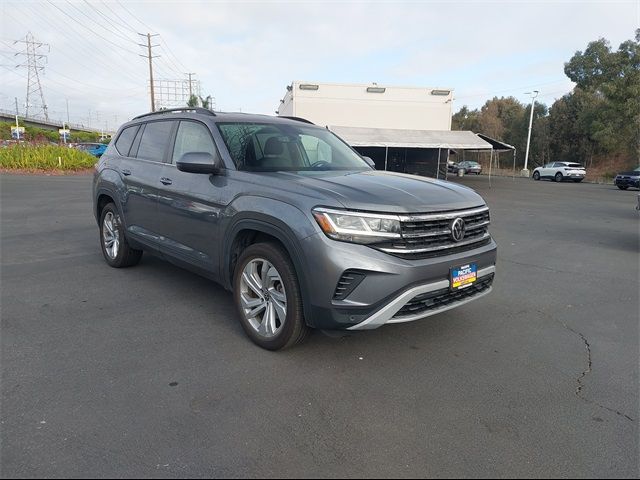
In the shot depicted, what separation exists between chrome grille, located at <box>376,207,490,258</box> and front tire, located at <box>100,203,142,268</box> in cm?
374

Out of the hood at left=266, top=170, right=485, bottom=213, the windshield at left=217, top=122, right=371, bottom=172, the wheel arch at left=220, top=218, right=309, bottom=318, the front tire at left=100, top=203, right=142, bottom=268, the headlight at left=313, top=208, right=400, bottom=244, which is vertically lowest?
the front tire at left=100, top=203, right=142, bottom=268

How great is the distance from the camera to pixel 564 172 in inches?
1373

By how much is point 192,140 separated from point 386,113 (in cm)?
2112

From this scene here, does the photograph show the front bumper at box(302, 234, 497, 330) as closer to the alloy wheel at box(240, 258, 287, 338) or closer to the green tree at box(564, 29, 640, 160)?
the alloy wheel at box(240, 258, 287, 338)

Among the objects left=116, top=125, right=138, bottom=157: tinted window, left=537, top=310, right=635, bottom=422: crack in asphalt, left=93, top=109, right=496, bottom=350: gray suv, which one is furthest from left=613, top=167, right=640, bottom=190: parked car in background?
left=116, top=125, right=138, bottom=157: tinted window

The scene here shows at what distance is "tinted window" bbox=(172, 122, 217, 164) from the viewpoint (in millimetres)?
4324

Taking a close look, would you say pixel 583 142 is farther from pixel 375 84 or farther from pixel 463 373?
pixel 463 373

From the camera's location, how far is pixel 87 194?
15227 millimetres

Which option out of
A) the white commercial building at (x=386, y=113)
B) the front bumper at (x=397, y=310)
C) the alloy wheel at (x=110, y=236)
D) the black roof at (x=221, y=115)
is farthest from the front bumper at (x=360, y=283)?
the white commercial building at (x=386, y=113)

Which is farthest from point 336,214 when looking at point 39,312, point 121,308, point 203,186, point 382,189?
point 39,312

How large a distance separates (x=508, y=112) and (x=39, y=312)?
6434 cm

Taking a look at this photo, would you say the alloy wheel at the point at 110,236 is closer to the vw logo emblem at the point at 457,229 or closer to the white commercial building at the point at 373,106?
the vw logo emblem at the point at 457,229

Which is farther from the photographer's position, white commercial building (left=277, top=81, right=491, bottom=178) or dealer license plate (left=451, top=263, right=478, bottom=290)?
white commercial building (left=277, top=81, right=491, bottom=178)

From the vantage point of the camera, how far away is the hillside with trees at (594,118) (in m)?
34.8
